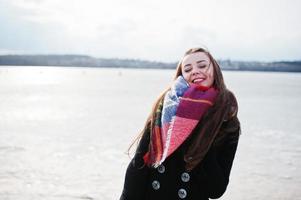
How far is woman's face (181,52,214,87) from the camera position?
1891 millimetres

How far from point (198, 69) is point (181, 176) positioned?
480 millimetres

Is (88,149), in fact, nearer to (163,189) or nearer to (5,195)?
(5,195)

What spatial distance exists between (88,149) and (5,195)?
3081mm

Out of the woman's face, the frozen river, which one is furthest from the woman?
the frozen river

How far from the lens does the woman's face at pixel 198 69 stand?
1.89m

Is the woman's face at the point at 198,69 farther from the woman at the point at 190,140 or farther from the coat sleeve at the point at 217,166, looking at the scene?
the coat sleeve at the point at 217,166

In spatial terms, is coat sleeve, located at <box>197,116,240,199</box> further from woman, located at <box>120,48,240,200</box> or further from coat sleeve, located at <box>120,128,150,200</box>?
coat sleeve, located at <box>120,128,150,200</box>

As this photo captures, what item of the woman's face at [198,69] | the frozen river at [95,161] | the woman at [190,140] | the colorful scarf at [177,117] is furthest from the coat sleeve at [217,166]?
the frozen river at [95,161]

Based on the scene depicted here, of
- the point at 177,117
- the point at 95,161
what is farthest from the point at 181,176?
the point at 95,161

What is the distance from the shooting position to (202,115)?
179 centimetres

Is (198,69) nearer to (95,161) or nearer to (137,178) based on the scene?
(137,178)

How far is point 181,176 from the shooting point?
72.6 inches

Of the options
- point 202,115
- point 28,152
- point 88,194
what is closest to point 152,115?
point 202,115

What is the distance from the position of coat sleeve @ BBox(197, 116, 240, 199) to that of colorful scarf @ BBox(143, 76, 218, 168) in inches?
5.9
